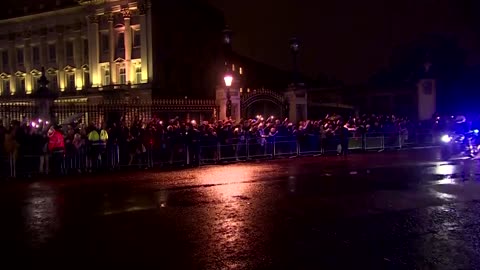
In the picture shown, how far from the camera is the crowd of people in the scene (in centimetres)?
1767

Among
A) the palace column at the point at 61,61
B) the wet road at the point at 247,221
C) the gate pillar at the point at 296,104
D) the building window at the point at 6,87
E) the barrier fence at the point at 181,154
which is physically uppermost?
the palace column at the point at 61,61

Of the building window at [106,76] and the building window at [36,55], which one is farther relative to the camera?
the building window at [36,55]

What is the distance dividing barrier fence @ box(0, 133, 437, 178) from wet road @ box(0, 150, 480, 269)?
1992mm

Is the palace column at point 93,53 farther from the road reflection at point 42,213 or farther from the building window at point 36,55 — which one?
the road reflection at point 42,213

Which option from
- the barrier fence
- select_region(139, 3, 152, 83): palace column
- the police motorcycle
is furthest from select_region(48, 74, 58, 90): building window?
the police motorcycle

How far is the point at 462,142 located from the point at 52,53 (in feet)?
212

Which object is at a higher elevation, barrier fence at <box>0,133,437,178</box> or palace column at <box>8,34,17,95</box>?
palace column at <box>8,34,17,95</box>

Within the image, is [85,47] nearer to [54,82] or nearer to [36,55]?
[54,82]

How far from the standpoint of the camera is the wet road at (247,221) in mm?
7156

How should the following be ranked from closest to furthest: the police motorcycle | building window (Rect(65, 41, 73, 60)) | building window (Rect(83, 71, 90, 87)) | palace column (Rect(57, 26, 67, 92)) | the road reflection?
the road reflection → the police motorcycle → building window (Rect(83, 71, 90, 87)) → palace column (Rect(57, 26, 67, 92)) → building window (Rect(65, 41, 73, 60))

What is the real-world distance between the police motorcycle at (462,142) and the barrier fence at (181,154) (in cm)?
394

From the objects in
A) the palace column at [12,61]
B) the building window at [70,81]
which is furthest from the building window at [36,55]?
the building window at [70,81]

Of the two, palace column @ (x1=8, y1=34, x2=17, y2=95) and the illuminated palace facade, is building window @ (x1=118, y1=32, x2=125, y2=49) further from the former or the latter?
palace column @ (x1=8, y1=34, x2=17, y2=95)

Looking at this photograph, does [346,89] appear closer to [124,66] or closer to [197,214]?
[197,214]
